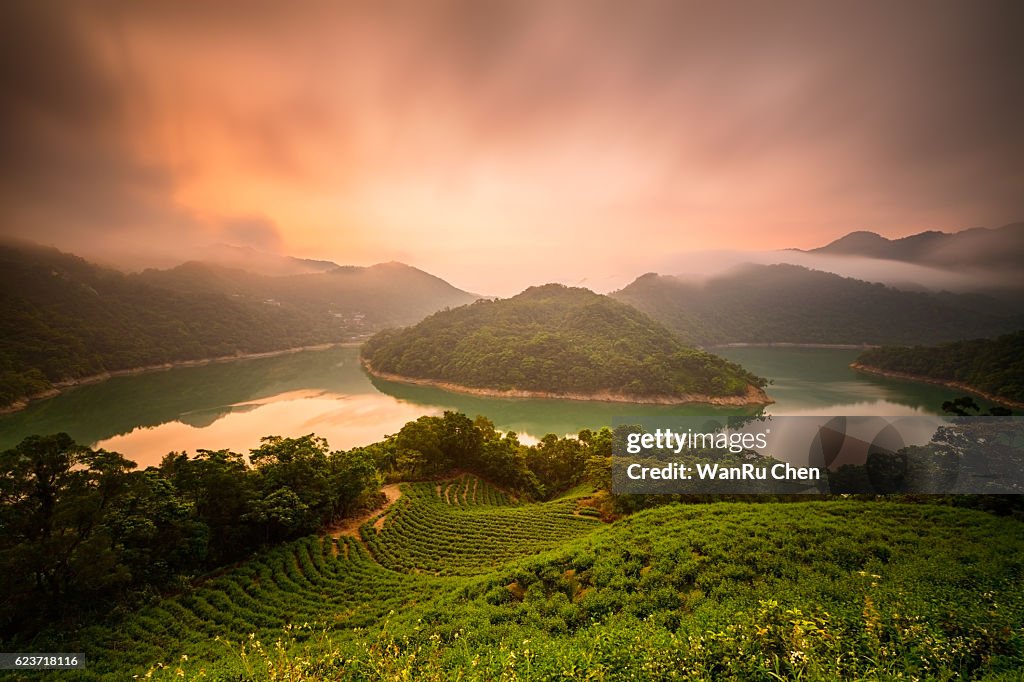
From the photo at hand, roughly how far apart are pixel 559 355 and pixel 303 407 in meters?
44.4

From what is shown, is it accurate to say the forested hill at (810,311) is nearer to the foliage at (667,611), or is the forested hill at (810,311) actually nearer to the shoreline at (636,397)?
the shoreline at (636,397)

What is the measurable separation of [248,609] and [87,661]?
3.67 m

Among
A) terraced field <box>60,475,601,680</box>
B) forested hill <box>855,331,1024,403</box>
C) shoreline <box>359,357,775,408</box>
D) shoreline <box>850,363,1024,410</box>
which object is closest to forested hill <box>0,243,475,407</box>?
shoreline <box>359,357,775,408</box>

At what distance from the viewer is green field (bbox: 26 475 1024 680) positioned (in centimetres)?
442

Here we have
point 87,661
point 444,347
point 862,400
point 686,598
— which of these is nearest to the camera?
point 686,598

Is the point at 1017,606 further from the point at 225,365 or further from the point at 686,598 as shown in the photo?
the point at 225,365

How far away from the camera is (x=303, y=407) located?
54062 mm

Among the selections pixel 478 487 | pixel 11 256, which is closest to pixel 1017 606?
pixel 478 487

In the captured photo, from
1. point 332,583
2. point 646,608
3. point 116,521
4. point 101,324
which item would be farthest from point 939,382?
point 101,324

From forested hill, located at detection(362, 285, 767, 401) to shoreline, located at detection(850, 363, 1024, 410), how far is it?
2773 centimetres

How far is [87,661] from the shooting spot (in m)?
9.97

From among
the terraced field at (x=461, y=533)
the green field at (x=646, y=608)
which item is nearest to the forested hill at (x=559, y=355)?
the terraced field at (x=461, y=533)

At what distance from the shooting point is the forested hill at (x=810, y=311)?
118062mm

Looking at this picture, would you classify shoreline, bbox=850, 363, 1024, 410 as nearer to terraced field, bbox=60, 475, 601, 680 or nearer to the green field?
the green field
